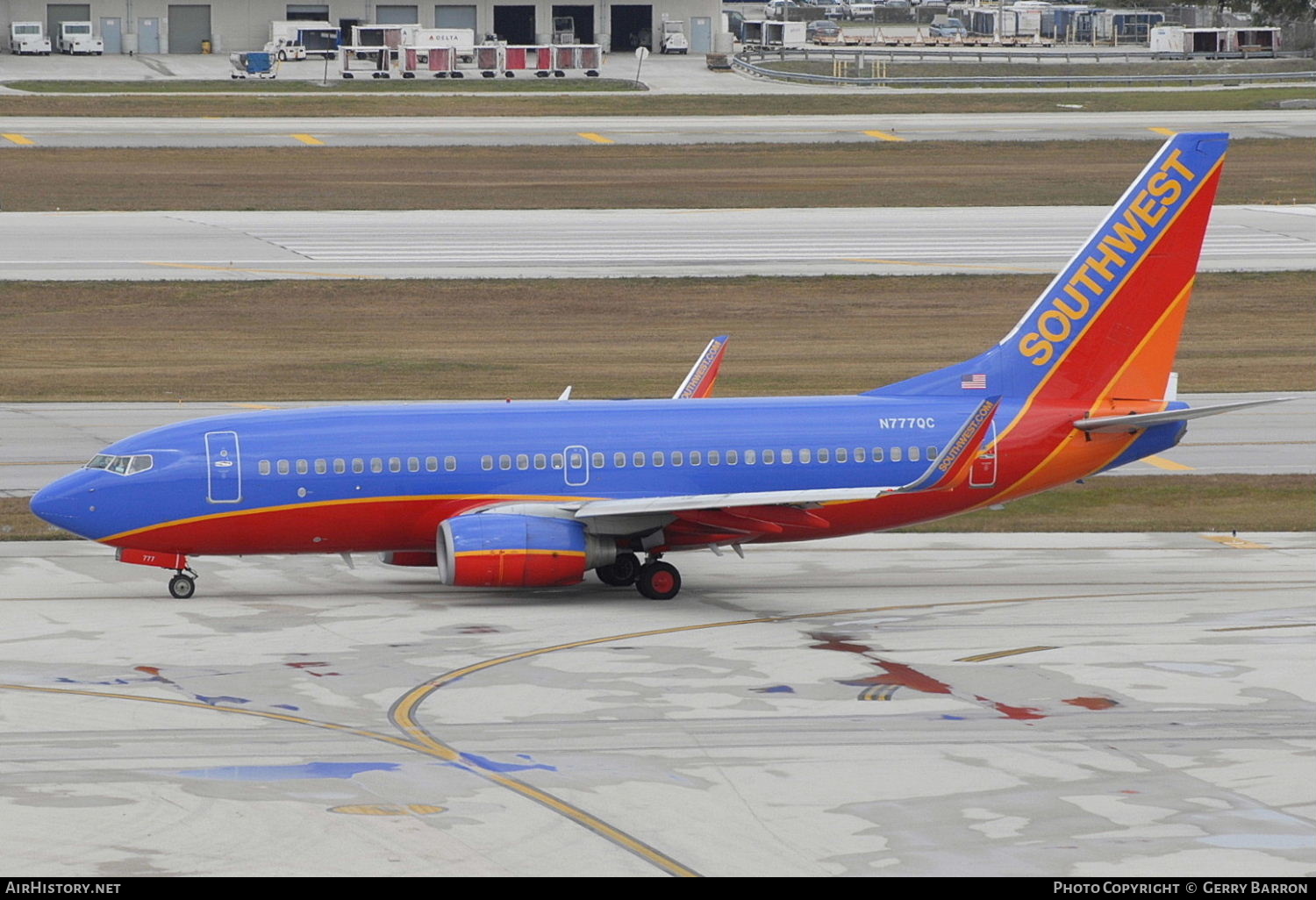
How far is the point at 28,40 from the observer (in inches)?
5787

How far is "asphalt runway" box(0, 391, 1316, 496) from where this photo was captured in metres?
45.5

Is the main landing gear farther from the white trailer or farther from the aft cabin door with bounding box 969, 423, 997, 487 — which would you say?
the white trailer

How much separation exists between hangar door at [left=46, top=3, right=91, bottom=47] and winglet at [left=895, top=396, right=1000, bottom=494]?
13536 centimetres

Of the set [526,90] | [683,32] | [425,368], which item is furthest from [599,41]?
[425,368]

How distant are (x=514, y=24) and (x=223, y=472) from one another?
433ft

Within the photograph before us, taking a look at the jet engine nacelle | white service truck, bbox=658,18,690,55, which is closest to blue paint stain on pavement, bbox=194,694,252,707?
the jet engine nacelle

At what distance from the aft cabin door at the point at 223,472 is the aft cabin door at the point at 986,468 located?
13873mm

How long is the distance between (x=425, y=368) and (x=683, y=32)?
110471 millimetres

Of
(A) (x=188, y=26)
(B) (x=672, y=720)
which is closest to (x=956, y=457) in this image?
(B) (x=672, y=720)

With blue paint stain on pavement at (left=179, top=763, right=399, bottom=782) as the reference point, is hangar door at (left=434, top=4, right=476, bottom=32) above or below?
above

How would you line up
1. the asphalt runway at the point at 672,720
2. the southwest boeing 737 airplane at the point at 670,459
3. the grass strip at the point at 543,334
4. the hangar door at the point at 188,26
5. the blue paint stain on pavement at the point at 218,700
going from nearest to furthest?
the asphalt runway at the point at 672,720 → the blue paint stain on pavement at the point at 218,700 → the southwest boeing 737 airplane at the point at 670,459 → the grass strip at the point at 543,334 → the hangar door at the point at 188,26

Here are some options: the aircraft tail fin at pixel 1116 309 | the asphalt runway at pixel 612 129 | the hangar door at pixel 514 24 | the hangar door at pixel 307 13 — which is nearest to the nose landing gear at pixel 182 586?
the aircraft tail fin at pixel 1116 309

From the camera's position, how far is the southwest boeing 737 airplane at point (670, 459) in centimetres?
3341

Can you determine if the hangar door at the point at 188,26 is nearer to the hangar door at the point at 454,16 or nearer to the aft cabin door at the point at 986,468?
the hangar door at the point at 454,16
